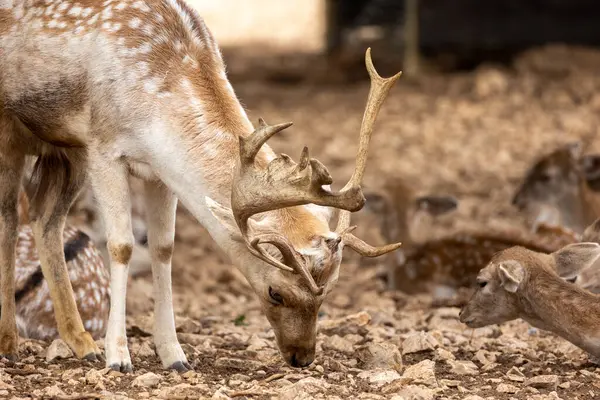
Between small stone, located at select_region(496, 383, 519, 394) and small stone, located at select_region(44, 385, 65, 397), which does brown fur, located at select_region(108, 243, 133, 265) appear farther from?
small stone, located at select_region(496, 383, 519, 394)

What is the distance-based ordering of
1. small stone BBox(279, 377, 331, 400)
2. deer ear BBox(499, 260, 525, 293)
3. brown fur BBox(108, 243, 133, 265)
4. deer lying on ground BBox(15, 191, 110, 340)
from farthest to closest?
deer lying on ground BBox(15, 191, 110, 340)
deer ear BBox(499, 260, 525, 293)
brown fur BBox(108, 243, 133, 265)
small stone BBox(279, 377, 331, 400)

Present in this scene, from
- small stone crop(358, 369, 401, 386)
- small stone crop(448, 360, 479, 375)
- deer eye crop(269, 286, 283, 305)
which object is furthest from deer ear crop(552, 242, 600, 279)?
deer eye crop(269, 286, 283, 305)

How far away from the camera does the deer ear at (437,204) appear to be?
9.45 meters

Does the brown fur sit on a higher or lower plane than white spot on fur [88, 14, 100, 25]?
lower

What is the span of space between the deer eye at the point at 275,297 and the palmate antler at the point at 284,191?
195 mm

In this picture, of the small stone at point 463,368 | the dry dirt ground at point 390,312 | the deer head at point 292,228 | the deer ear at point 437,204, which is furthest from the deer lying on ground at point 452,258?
the deer head at point 292,228

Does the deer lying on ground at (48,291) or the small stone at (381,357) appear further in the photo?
the deer lying on ground at (48,291)

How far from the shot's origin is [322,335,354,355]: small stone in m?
6.14

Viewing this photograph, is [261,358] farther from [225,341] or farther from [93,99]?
[93,99]

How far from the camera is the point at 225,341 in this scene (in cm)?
632

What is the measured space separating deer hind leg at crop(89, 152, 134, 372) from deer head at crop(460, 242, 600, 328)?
1992mm

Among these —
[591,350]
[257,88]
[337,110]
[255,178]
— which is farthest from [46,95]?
[257,88]

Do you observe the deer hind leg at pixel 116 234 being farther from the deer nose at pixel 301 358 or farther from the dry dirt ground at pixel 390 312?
the deer nose at pixel 301 358

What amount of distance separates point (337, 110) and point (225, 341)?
9.01 metres
